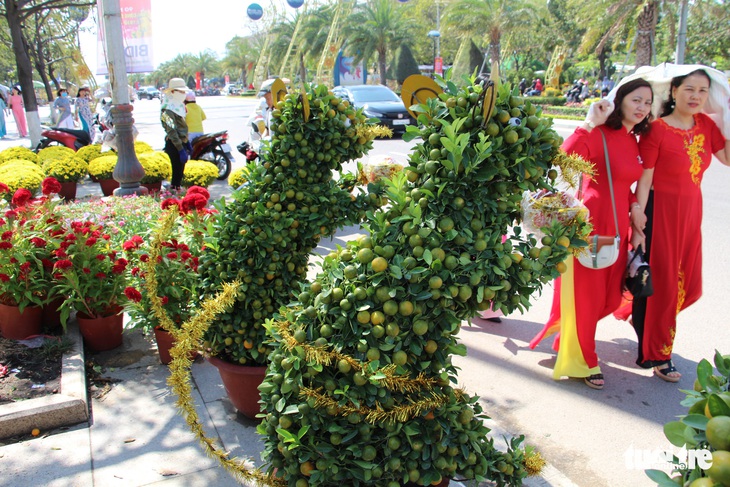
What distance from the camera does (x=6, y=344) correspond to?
388 cm

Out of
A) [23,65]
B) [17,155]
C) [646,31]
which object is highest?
[646,31]

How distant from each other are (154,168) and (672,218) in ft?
24.6

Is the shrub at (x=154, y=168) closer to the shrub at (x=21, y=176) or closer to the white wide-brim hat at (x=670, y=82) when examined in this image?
the shrub at (x=21, y=176)

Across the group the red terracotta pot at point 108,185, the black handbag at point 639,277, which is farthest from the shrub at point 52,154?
the black handbag at point 639,277

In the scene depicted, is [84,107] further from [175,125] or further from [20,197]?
[20,197]

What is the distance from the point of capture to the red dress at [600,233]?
3.52 m

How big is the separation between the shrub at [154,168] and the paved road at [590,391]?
240 inches

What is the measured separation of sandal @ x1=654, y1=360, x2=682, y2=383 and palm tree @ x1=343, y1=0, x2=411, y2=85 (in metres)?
34.5

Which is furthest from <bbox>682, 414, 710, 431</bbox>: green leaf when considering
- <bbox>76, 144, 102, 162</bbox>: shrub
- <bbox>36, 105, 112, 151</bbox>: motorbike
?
<bbox>36, 105, 112, 151</bbox>: motorbike

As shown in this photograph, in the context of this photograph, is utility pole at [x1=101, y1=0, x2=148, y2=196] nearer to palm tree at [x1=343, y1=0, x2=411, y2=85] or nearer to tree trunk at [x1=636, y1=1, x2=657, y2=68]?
tree trunk at [x1=636, y1=1, x2=657, y2=68]

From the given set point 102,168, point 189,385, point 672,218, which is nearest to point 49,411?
point 189,385

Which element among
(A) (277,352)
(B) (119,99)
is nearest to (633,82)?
(A) (277,352)

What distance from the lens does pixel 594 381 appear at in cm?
377

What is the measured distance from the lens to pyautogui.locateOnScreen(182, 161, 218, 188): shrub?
8828mm
